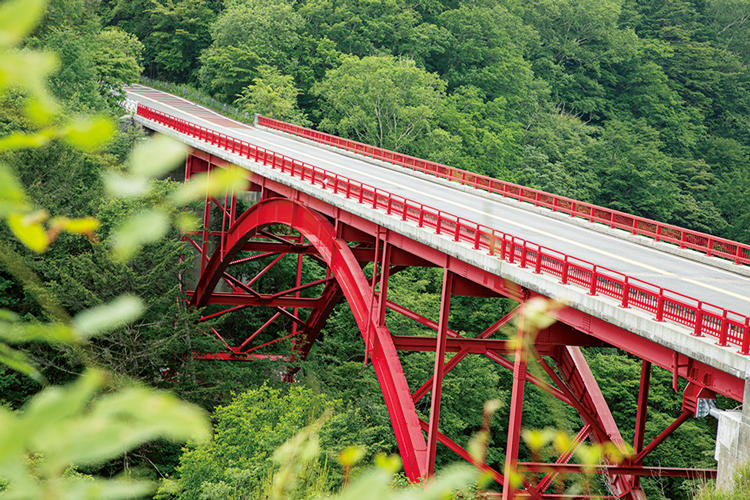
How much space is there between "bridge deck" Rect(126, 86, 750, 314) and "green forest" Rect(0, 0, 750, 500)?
3.72 m

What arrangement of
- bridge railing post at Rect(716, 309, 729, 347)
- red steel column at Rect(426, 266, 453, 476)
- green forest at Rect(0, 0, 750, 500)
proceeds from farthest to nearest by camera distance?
red steel column at Rect(426, 266, 453, 476)
bridge railing post at Rect(716, 309, 729, 347)
green forest at Rect(0, 0, 750, 500)

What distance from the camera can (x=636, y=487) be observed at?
1814 centimetres

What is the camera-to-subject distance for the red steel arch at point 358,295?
715 inches

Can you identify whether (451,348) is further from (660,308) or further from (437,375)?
(660,308)

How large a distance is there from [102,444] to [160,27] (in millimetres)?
70779

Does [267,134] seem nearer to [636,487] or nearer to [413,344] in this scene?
[413,344]

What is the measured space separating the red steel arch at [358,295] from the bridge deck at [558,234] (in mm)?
3269

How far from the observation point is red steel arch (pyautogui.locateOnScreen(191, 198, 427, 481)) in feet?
59.6

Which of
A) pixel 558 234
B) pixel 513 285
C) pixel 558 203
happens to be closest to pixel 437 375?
pixel 513 285

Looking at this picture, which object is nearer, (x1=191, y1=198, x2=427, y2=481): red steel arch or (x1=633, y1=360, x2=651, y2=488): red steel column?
(x1=633, y1=360, x2=651, y2=488): red steel column

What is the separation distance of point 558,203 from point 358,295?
20.6 metres

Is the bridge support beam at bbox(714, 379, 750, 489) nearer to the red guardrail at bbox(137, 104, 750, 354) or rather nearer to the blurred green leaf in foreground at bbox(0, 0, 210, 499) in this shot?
the red guardrail at bbox(137, 104, 750, 354)

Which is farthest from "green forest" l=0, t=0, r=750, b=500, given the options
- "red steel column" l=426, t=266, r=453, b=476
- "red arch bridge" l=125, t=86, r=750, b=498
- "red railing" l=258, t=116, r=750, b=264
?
"red railing" l=258, t=116, r=750, b=264

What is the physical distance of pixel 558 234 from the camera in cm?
2188
